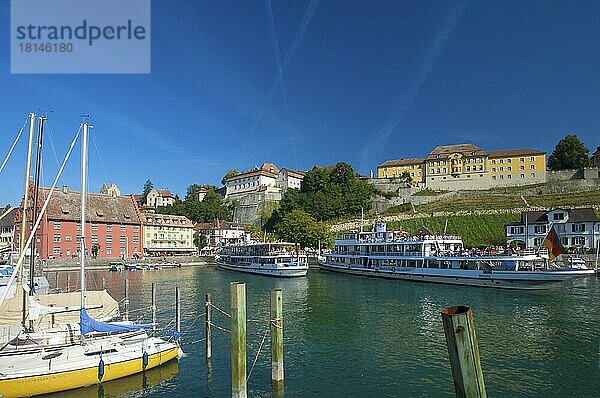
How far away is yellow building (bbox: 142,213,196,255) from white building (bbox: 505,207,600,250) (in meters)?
81.3

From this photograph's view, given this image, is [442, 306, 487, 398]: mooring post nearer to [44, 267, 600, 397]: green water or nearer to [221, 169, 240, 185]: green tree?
[44, 267, 600, 397]: green water

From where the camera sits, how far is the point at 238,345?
50.7 feet

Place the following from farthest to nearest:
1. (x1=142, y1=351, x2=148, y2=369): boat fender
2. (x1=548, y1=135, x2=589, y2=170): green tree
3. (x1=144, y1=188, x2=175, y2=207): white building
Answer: (x1=144, y1=188, x2=175, y2=207): white building < (x1=548, y1=135, x2=589, y2=170): green tree < (x1=142, y1=351, x2=148, y2=369): boat fender

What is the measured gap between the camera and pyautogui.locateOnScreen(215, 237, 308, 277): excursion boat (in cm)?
6638

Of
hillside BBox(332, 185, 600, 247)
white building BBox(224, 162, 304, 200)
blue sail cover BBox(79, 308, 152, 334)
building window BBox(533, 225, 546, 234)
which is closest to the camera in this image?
blue sail cover BBox(79, 308, 152, 334)

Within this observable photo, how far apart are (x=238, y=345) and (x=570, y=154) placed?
403 feet

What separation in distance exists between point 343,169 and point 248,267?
54.6 metres

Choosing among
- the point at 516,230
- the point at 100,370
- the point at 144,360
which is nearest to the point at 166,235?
the point at 516,230

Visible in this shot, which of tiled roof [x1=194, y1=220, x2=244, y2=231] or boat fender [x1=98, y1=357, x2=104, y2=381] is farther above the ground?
tiled roof [x1=194, y1=220, x2=244, y2=231]

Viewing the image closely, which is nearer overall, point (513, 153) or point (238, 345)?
point (238, 345)

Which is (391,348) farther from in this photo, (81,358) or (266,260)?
(266,260)

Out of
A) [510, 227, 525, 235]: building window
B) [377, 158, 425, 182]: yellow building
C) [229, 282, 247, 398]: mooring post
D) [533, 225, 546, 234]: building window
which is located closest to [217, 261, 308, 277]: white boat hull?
[510, 227, 525, 235]: building window

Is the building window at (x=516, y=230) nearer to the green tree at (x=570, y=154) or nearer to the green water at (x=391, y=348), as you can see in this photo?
the green water at (x=391, y=348)

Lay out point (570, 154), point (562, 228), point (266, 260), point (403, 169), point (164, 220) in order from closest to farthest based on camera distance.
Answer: point (266, 260) → point (562, 228) → point (570, 154) → point (164, 220) → point (403, 169)
